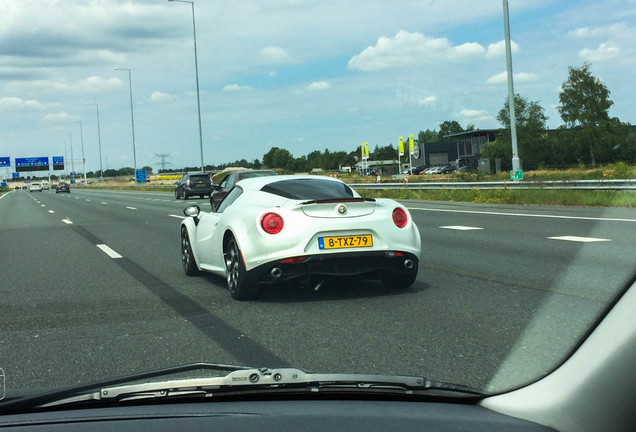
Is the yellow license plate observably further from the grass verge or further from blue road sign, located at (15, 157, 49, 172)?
blue road sign, located at (15, 157, 49, 172)

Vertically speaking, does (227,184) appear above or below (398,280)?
above

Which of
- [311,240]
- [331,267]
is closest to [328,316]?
[331,267]

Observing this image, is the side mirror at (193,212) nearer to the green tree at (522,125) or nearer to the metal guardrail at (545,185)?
the metal guardrail at (545,185)

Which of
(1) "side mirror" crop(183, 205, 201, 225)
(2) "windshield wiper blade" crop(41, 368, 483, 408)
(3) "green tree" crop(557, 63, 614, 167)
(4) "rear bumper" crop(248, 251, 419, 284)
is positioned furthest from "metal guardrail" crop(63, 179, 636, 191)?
(2) "windshield wiper blade" crop(41, 368, 483, 408)

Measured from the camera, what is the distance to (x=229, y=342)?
5.33m

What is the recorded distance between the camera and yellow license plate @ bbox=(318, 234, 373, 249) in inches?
263

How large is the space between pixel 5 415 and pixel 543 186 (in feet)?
70.9

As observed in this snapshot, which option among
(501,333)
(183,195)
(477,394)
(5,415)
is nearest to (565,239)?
(501,333)

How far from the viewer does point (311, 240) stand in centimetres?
665

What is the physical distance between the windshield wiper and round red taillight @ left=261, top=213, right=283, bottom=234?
4.13m

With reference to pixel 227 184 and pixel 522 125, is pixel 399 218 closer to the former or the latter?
pixel 227 184

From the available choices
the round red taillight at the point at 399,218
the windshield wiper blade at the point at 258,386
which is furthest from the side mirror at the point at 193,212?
the windshield wiper blade at the point at 258,386

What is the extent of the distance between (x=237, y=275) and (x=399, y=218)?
1.66 m

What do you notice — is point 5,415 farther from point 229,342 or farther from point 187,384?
point 229,342
